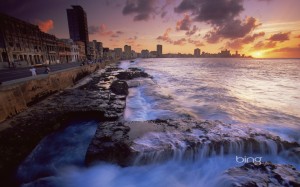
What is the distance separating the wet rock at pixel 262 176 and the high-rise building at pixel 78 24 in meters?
123

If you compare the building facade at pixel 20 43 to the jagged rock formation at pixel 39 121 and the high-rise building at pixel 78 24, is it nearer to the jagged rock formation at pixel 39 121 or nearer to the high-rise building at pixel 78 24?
the jagged rock formation at pixel 39 121

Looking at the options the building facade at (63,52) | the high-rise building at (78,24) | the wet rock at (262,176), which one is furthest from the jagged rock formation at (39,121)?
the high-rise building at (78,24)

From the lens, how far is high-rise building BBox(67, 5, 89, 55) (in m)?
113

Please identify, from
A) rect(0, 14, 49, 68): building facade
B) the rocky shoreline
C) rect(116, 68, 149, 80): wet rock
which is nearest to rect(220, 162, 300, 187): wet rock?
the rocky shoreline

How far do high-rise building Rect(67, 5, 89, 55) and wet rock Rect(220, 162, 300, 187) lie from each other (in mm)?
123318

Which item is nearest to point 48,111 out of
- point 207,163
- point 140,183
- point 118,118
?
point 118,118

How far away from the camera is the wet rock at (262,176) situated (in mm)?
4262

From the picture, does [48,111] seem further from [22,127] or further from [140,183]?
[140,183]

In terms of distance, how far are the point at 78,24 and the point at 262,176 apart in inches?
5189

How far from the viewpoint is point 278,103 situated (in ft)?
47.6

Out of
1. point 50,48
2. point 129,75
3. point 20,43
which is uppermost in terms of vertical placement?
point 20,43

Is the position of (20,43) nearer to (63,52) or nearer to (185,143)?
(63,52)

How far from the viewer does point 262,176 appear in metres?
4.51

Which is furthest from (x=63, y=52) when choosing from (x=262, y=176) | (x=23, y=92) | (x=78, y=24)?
(x=262, y=176)
